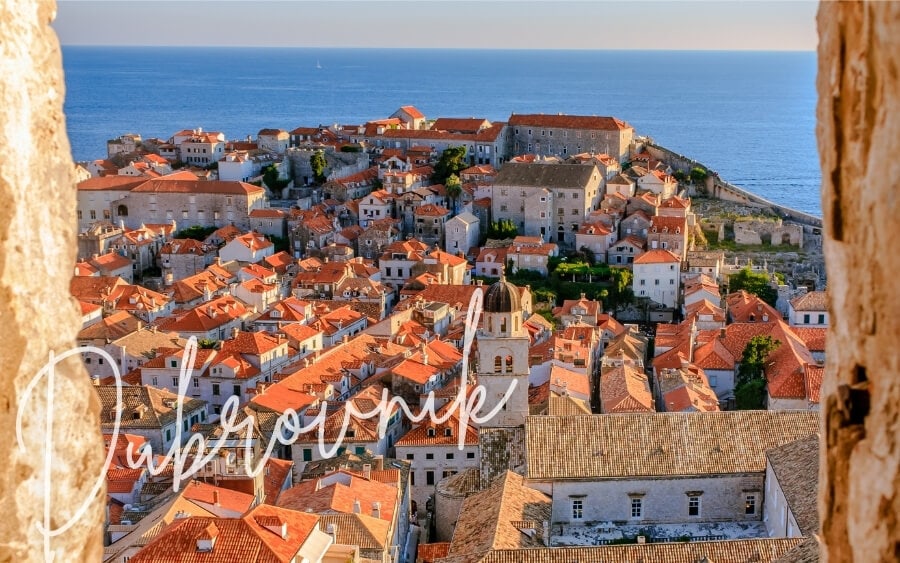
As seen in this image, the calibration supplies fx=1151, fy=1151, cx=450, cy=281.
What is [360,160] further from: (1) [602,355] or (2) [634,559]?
(2) [634,559]

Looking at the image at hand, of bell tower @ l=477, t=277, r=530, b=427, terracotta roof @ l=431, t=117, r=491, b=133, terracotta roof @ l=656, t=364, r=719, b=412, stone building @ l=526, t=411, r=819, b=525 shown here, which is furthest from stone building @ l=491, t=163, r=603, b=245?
stone building @ l=526, t=411, r=819, b=525

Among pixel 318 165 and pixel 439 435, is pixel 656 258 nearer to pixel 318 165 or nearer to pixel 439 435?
pixel 439 435

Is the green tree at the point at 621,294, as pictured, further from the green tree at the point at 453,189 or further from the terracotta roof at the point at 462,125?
the terracotta roof at the point at 462,125

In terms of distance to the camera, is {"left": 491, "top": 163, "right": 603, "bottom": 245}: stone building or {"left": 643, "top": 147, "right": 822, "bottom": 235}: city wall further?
{"left": 643, "top": 147, "right": 822, "bottom": 235}: city wall

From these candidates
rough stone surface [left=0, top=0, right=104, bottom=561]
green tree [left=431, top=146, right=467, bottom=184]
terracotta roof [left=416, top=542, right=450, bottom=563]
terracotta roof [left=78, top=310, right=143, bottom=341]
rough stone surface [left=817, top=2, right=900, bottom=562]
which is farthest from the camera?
green tree [left=431, top=146, right=467, bottom=184]

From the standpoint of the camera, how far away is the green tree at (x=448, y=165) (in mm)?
60812

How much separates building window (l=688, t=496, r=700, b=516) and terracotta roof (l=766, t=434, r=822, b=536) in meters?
1.52

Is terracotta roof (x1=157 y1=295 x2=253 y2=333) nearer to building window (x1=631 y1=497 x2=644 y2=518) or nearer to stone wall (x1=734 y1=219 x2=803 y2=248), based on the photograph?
building window (x1=631 y1=497 x2=644 y2=518)

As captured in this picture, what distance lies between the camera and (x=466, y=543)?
18.2 meters

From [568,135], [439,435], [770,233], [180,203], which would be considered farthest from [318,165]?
[439,435]

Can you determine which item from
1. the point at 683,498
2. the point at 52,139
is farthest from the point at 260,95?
the point at 52,139

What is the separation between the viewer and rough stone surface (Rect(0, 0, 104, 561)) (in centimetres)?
344

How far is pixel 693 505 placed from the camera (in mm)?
20047

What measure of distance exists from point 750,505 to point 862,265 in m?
17.8
